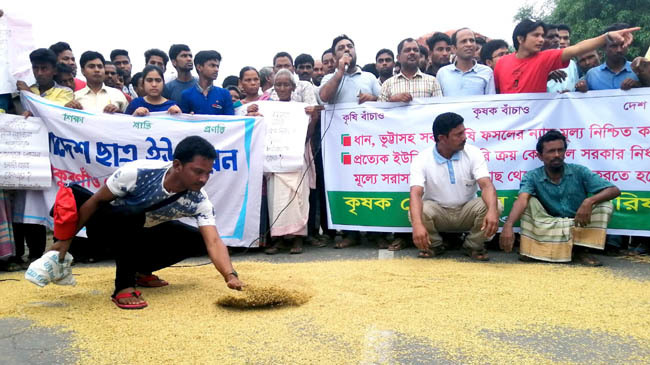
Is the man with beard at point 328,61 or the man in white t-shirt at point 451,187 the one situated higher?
the man with beard at point 328,61

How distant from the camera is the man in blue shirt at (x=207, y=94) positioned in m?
5.69

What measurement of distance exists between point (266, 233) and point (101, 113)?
1.87m

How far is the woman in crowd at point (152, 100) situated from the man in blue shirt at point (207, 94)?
0.18 m

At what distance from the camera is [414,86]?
575cm

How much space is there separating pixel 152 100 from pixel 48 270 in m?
2.43

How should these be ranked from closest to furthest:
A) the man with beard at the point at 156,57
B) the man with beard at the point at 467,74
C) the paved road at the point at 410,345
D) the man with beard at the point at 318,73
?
the paved road at the point at 410,345 → the man with beard at the point at 467,74 → the man with beard at the point at 156,57 → the man with beard at the point at 318,73

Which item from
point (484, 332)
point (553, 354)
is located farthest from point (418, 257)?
point (553, 354)

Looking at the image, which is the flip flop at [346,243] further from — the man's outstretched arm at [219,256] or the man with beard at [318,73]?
the man with beard at [318,73]

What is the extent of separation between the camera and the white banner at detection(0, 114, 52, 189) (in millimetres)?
5031

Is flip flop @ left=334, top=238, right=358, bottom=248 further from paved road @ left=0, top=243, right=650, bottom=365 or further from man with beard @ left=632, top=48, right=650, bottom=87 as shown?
man with beard @ left=632, top=48, right=650, bottom=87

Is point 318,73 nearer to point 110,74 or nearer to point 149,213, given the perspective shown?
point 110,74

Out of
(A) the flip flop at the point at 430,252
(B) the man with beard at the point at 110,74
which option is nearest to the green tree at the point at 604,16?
(A) the flip flop at the point at 430,252

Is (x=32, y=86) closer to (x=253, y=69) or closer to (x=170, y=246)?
(x=253, y=69)

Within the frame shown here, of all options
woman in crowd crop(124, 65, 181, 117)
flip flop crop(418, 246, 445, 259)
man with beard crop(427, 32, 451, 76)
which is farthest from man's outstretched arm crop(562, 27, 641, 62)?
woman in crowd crop(124, 65, 181, 117)
